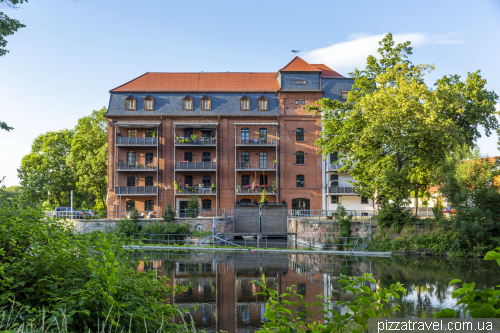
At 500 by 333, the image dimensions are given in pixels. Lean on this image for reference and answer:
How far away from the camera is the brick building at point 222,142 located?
38.0 meters

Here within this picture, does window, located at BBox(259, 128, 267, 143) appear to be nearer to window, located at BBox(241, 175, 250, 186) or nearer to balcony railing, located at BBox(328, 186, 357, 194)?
window, located at BBox(241, 175, 250, 186)

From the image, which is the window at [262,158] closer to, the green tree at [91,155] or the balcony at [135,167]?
the balcony at [135,167]

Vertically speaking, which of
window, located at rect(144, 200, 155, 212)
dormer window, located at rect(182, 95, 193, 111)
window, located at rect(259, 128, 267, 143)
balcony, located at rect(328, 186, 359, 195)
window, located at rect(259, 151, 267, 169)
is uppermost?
dormer window, located at rect(182, 95, 193, 111)

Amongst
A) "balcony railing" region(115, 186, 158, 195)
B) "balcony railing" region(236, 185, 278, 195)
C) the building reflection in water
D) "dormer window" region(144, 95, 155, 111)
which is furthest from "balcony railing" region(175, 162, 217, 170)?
the building reflection in water

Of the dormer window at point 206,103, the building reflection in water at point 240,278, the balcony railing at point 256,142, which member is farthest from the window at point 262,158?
the building reflection in water at point 240,278

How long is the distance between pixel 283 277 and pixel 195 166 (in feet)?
75.0

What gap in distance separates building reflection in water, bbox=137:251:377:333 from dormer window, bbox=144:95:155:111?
1887 cm

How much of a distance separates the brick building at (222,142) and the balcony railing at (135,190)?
48cm

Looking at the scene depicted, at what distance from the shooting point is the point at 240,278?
16.2 meters

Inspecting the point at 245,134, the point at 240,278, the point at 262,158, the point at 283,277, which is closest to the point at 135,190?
the point at 245,134

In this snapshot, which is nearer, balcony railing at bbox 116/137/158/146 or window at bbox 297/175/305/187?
balcony railing at bbox 116/137/158/146

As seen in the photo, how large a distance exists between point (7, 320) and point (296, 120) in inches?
1431

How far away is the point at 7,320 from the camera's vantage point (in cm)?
391

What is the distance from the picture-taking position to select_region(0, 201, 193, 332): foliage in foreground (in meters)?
4.02
